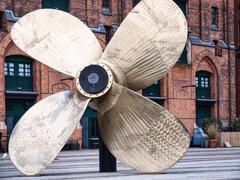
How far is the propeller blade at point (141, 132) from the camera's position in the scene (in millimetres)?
12258

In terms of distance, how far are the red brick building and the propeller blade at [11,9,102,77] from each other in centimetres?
1786

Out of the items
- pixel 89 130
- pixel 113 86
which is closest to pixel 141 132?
pixel 113 86

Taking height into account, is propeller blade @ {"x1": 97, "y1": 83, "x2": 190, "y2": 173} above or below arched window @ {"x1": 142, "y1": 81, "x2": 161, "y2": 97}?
below

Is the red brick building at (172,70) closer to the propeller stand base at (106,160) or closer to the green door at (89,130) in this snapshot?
the green door at (89,130)

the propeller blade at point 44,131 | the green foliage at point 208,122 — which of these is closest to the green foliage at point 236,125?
the green foliage at point 208,122

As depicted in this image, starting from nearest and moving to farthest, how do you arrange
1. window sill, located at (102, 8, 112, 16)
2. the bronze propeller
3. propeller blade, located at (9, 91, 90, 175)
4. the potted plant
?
propeller blade, located at (9, 91, 90, 175) < the bronze propeller < window sill, located at (102, 8, 112, 16) < the potted plant

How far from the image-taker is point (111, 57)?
42.1 feet

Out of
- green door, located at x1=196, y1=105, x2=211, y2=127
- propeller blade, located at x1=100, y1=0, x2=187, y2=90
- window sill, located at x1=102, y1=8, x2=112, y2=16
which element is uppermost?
window sill, located at x1=102, y1=8, x2=112, y2=16

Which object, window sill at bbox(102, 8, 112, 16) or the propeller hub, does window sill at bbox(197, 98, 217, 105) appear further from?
the propeller hub

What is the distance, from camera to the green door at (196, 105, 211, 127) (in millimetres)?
41469

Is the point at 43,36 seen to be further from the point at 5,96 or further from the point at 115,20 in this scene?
the point at 115,20

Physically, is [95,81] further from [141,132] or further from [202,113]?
[202,113]

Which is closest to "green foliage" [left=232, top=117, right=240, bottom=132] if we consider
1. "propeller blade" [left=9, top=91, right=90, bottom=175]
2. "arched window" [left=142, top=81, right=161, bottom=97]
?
"arched window" [left=142, top=81, right=161, bottom=97]

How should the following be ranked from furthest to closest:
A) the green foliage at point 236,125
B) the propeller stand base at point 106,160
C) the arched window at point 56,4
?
1. the green foliage at point 236,125
2. the arched window at point 56,4
3. the propeller stand base at point 106,160
